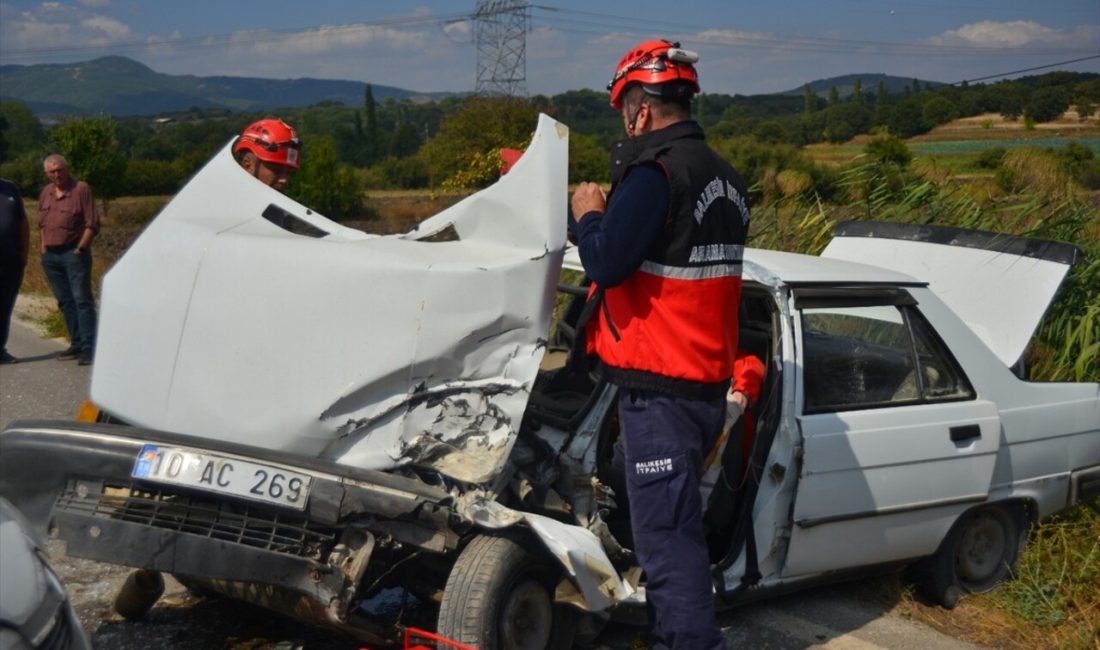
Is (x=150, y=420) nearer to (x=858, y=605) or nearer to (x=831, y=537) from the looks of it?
(x=831, y=537)

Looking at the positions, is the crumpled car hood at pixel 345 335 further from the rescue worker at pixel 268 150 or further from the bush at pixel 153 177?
the bush at pixel 153 177

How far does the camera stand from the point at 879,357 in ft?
15.4

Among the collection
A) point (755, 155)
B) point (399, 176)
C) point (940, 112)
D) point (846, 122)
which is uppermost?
point (940, 112)

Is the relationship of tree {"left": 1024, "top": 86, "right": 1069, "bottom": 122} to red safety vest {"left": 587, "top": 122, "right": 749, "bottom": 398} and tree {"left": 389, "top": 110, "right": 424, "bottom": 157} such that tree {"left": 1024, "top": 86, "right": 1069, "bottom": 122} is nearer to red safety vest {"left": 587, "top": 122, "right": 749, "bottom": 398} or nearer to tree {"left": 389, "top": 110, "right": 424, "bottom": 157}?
red safety vest {"left": 587, "top": 122, "right": 749, "bottom": 398}

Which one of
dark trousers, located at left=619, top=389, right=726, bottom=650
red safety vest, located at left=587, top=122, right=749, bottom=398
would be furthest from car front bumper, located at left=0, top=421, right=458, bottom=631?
red safety vest, located at left=587, top=122, right=749, bottom=398

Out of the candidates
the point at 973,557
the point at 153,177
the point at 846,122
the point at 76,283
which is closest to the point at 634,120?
the point at 973,557

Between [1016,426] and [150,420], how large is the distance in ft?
11.8

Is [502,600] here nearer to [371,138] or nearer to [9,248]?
[9,248]

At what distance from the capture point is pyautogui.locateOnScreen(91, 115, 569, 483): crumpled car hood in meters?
3.39

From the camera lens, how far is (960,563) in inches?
194

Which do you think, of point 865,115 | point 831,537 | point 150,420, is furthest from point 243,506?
point 865,115

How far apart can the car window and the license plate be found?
223 centimetres

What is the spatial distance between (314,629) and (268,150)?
2.17m

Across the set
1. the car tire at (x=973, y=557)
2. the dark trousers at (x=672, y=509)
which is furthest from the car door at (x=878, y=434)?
the dark trousers at (x=672, y=509)
